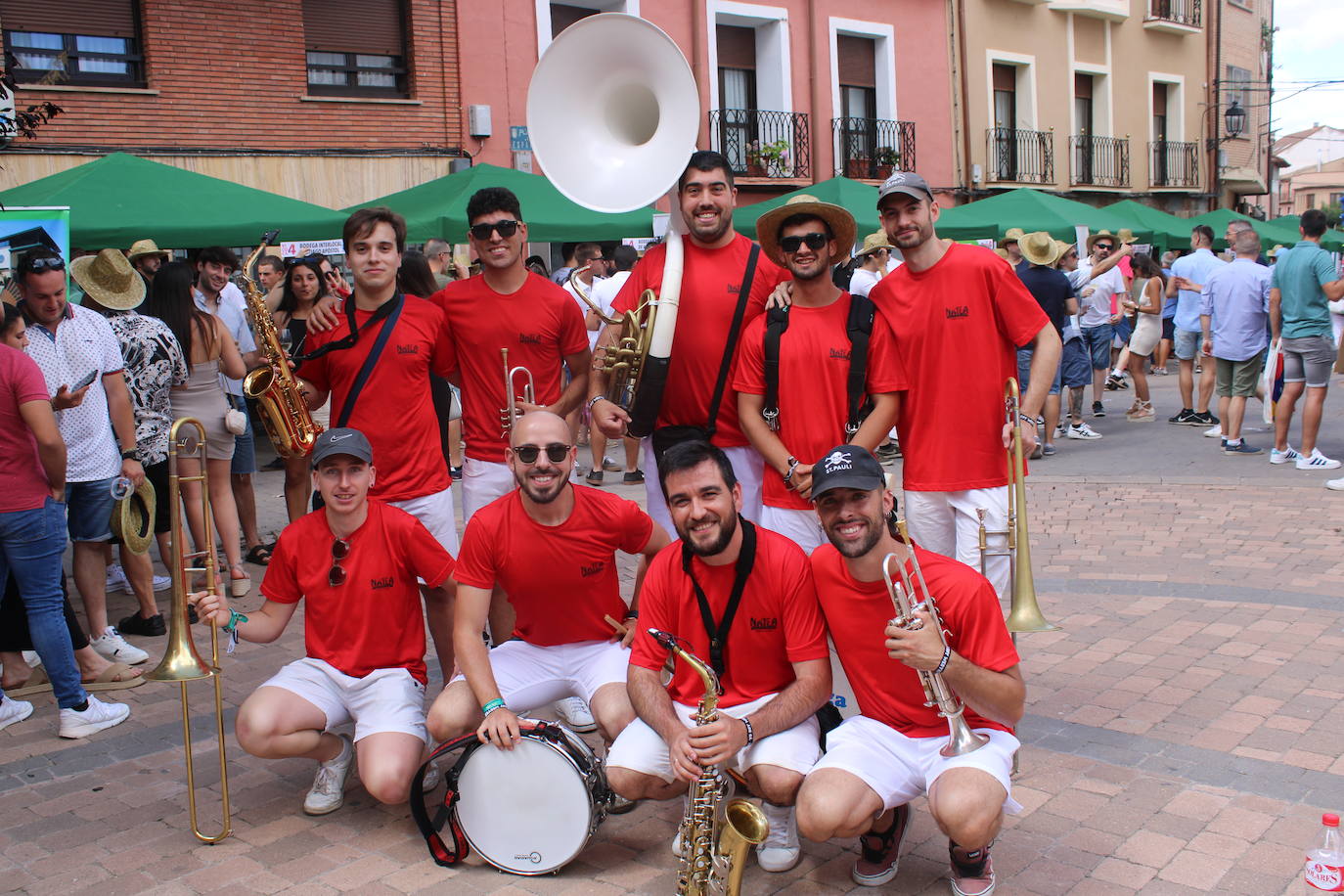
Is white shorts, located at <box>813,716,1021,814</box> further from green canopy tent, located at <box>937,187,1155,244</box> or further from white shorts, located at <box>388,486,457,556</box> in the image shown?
green canopy tent, located at <box>937,187,1155,244</box>

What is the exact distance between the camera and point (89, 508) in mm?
5680

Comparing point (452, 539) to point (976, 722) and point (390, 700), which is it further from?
point (976, 722)

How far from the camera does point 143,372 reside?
20.9 ft

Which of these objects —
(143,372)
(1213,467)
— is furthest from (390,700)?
(1213,467)

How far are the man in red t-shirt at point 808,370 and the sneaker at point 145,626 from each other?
11.9 feet

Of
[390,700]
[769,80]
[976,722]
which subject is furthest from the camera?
[769,80]

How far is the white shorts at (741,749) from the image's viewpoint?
364 centimetres

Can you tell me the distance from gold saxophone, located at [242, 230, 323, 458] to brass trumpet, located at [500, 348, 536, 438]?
79 centimetres

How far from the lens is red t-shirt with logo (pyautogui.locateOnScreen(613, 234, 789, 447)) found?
4.67m

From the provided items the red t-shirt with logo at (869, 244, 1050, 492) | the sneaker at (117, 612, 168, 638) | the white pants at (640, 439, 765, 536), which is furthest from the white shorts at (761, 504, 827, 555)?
the sneaker at (117, 612, 168, 638)

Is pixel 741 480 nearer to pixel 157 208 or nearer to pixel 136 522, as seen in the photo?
pixel 136 522

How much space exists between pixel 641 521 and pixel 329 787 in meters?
1.43

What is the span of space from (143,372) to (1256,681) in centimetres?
555

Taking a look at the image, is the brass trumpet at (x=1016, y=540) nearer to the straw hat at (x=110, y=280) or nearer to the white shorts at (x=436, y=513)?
the white shorts at (x=436, y=513)
